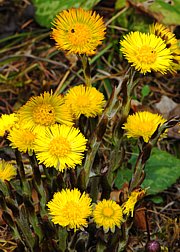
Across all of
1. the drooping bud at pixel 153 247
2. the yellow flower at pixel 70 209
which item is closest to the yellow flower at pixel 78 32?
the yellow flower at pixel 70 209

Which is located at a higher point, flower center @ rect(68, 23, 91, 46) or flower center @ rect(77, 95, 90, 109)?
flower center @ rect(68, 23, 91, 46)

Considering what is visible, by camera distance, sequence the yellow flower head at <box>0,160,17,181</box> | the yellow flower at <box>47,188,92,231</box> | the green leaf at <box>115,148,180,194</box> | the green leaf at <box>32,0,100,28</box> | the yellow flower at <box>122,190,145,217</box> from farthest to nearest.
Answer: the green leaf at <box>32,0,100,28</box> → the green leaf at <box>115,148,180,194</box> → the yellow flower head at <box>0,160,17,181</box> → the yellow flower at <box>122,190,145,217</box> → the yellow flower at <box>47,188,92,231</box>

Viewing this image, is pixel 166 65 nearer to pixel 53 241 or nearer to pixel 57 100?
pixel 57 100

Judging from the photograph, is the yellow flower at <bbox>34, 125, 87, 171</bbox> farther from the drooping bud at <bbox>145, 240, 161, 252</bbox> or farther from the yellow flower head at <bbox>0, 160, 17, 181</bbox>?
the drooping bud at <bbox>145, 240, 161, 252</bbox>

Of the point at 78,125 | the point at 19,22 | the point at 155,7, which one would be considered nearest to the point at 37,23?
the point at 19,22

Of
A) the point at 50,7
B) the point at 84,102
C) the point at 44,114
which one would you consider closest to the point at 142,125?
the point at 84,102

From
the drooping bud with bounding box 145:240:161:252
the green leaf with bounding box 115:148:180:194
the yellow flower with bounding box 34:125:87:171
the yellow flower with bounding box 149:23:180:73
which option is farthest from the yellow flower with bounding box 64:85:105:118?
the green leaf with bounding box 115:148:180:194
